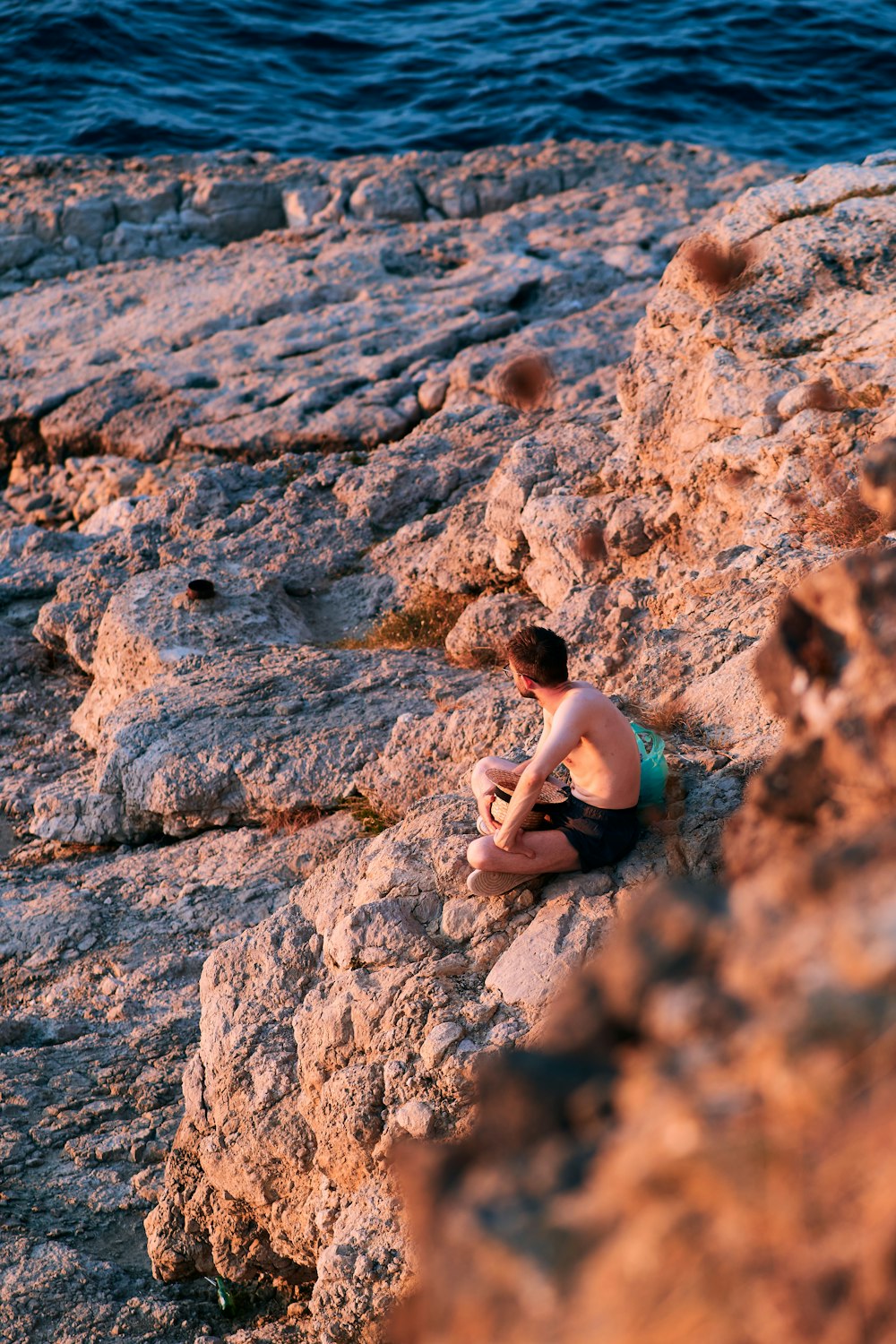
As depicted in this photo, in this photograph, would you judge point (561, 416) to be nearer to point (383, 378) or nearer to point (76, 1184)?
point (383, 378)

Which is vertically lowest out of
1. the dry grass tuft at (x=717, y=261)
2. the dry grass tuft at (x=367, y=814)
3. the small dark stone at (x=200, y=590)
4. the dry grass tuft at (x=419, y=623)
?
the dry grass tuft at (x=367, y=814)

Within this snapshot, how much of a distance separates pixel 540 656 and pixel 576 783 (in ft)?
2.09

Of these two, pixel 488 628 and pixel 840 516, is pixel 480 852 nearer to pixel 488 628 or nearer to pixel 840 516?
pixel 840 516

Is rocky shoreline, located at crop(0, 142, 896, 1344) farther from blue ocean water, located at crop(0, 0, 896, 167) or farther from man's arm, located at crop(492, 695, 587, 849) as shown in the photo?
blue ocean water, located at crop(0, 0, 896, 167)

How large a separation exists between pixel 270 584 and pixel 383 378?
356 cm

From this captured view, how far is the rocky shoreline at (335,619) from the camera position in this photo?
17.4ft

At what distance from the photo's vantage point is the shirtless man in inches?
203

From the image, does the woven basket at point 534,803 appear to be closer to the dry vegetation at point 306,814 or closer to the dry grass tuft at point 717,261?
the dry vegetation at point 306,814

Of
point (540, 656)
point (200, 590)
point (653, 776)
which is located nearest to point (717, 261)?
point (200, 590)

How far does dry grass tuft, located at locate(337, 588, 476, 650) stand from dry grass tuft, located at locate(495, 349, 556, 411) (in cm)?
285

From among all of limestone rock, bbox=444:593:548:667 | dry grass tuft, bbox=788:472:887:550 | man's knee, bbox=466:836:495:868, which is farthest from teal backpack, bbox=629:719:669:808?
limestone rock, bbox=444:593:548:667

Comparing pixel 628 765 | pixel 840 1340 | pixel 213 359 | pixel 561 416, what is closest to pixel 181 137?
pixel 213 359

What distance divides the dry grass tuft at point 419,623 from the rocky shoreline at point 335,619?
0.22 feet

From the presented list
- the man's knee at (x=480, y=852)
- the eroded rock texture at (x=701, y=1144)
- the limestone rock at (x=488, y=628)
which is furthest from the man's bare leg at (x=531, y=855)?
the limestone rock at (x=488, y=628)
